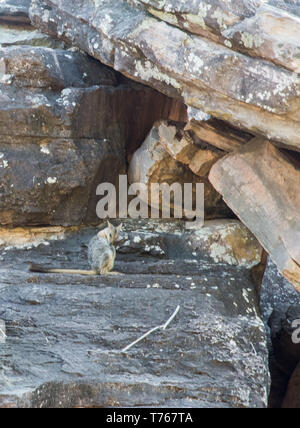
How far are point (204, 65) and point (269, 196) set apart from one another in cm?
134

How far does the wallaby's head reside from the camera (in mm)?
5329

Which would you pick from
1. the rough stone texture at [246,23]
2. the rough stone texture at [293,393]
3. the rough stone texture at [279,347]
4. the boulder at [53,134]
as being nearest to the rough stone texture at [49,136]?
the boulder at [53,134]

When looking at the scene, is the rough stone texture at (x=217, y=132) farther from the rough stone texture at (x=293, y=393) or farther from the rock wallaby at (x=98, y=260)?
the rough stone texture at (x=293, y=393)

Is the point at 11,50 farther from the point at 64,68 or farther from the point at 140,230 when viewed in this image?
the point at 140,230

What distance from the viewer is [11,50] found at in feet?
18.0

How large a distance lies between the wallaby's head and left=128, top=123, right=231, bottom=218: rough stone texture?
0.70m

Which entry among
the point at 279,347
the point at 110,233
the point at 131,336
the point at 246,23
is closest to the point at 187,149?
the point at 110,233

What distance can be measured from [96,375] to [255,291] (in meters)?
2.20

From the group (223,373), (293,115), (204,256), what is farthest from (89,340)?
(293,115)

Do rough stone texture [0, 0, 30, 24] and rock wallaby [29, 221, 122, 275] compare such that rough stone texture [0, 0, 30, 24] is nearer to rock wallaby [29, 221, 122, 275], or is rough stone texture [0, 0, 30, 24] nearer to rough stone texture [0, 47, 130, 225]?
rough stone texture [0, 47, 130, 225]

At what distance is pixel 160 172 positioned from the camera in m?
6.14

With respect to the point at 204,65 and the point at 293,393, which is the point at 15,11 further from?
the point at 293,393

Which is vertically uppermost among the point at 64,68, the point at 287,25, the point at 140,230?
the point at 287,25

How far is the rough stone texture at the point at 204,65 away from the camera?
396 cm
